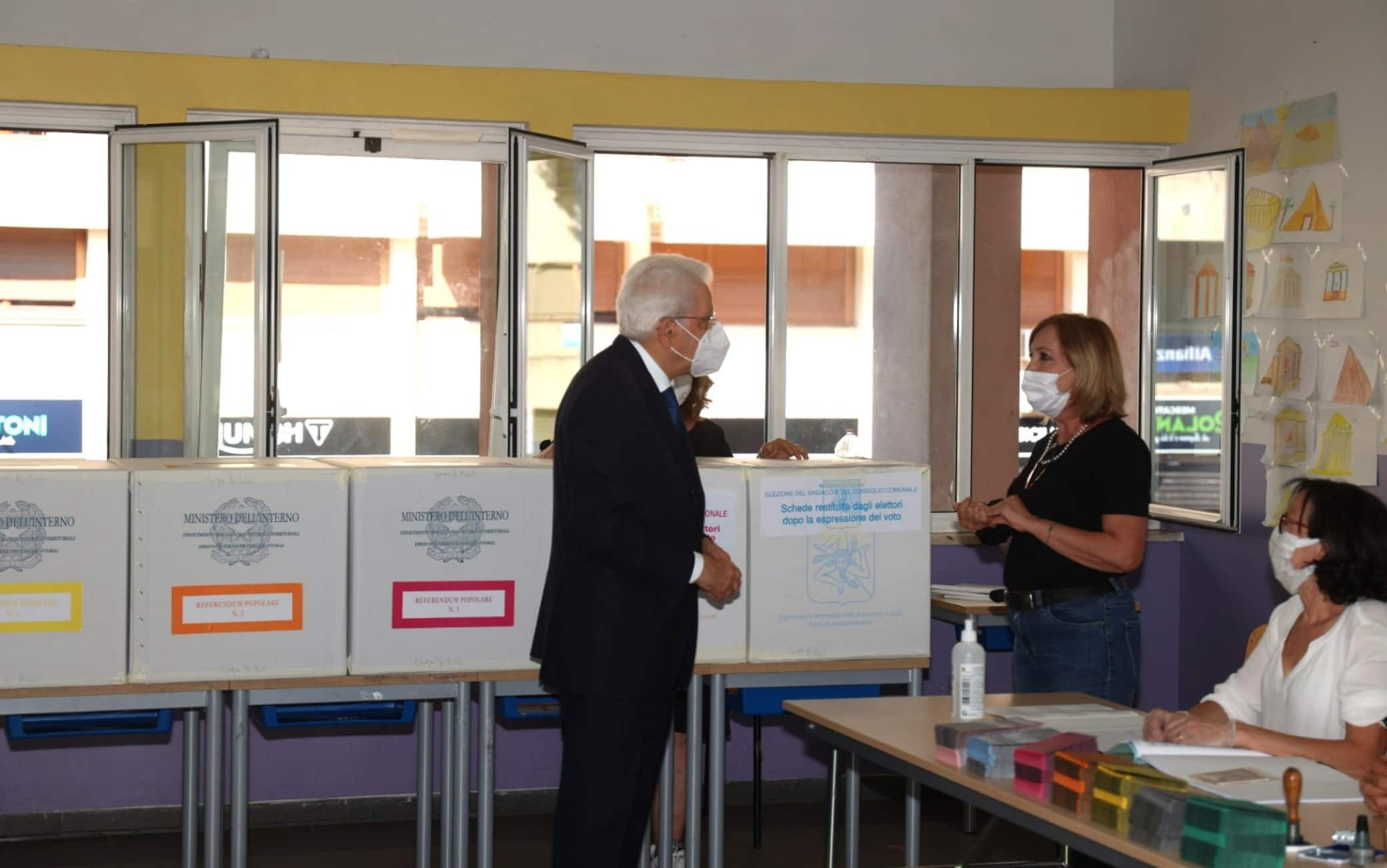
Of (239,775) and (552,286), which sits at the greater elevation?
(552,286)

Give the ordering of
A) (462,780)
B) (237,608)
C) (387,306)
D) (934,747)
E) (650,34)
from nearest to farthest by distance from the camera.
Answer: (934,747), (237,608), (462,780), (650,34), (387,306)

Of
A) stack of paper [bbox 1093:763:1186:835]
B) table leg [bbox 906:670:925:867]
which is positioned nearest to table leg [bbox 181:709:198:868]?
table leg [bbox 906:670:925:867]

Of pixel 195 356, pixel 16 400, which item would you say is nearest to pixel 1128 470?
pixel 195 356

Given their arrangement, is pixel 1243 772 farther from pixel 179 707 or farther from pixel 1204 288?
pixel 1204 288

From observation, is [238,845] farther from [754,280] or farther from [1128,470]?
[754,280]

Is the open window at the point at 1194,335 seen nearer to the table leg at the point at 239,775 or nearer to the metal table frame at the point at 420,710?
the metal table frame at the point at 420,710

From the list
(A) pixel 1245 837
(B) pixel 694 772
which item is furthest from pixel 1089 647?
(A) pixel 1245 837

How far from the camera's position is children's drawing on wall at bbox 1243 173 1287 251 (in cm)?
480

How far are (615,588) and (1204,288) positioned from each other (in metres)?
3.25

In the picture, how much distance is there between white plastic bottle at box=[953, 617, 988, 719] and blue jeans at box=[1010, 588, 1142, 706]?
58cm

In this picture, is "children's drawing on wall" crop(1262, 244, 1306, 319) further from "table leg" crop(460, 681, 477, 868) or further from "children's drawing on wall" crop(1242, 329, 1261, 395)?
"table leg" crop(460, 681, 477, 868)

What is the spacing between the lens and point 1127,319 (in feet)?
18.6

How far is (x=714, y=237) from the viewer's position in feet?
18.6

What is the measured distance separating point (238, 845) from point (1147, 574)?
354 centimetres
